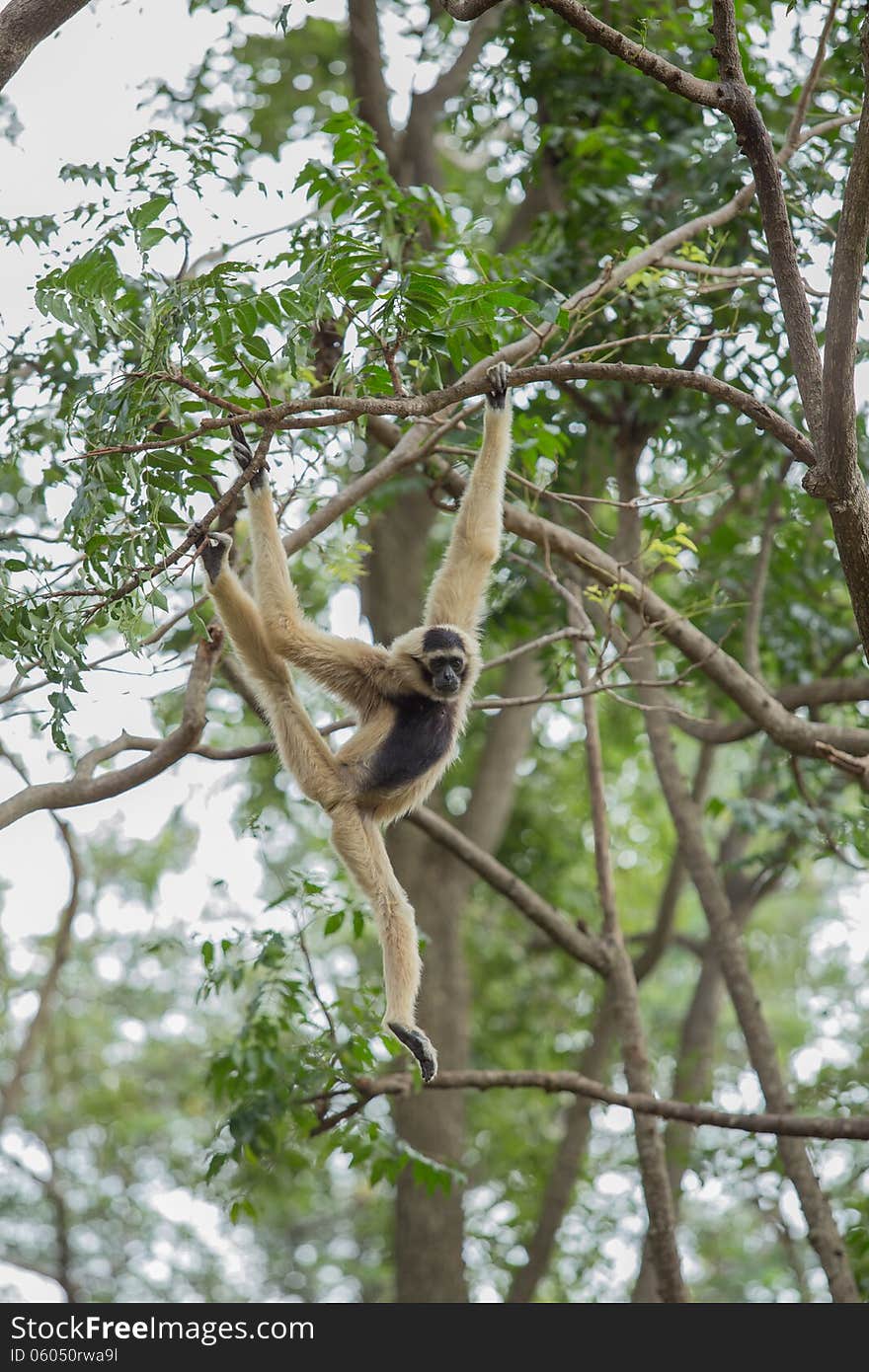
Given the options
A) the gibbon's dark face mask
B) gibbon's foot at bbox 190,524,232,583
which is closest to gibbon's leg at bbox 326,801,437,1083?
the gibbon's dark face mask

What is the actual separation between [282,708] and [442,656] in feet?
2.28

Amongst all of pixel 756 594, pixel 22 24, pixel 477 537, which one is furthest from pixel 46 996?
pixel 22 24

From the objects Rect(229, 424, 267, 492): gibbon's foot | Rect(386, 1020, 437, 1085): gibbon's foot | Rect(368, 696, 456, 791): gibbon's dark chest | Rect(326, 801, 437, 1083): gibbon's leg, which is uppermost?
Rect(229, 424, 267, 492): gibbon's foot

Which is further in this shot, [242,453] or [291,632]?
[291,632]

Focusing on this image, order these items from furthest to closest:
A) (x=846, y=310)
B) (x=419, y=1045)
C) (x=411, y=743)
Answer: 1. (x=411, y=743)
2. (x=419, y=1045)
3. (x=846, y=310)

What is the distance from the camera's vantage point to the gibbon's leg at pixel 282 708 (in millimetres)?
4926

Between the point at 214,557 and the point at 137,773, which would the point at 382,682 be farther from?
the point at 137,773

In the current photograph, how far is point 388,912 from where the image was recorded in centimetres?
518

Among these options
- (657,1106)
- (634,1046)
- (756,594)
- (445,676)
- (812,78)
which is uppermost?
(812,78)

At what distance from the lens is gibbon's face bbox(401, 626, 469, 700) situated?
5199mm

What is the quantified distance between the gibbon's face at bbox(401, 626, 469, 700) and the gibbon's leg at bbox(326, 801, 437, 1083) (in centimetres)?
65

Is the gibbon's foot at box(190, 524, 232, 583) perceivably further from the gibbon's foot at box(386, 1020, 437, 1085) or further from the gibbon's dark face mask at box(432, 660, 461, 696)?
the gibbon's foot at box(386, 1020, 437, 1085)

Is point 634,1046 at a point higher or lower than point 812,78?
lower

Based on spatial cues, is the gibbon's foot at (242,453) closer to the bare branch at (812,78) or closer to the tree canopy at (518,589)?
the tree canopy at (518,589)
